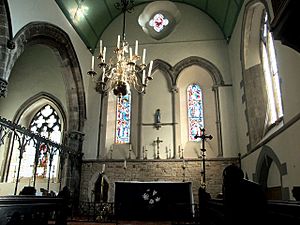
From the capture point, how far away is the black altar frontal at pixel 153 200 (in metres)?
7.57

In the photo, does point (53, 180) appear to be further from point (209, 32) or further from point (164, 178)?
point (209, 32)

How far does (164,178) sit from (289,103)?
5.15 meters

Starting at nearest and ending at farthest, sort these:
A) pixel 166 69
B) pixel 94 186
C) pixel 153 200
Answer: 1. pixel 153 200
2. pixel 94 186
3. pixel 166 69

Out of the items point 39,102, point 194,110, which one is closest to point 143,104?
point 194,110

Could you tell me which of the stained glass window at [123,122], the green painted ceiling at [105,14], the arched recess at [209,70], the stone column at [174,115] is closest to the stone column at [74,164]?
the stained glass window at [123,122]

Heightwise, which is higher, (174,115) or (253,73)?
(253,73)

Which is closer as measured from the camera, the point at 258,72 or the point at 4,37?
the point at 4,37

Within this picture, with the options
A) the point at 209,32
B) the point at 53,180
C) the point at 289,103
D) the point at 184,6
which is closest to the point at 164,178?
the point at 53,180

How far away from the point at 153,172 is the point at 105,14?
21.5 ft

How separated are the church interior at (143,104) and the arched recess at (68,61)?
4 cm

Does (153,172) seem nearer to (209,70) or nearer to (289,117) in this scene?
(209,70)

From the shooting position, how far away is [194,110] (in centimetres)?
1029

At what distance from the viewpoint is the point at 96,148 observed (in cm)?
998

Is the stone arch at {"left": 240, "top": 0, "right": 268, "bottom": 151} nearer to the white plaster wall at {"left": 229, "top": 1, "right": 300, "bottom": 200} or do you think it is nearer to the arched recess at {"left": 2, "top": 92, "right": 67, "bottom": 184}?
the white plaster wall at {"left": 229, "top": 1, "right": 300, "bottom": 200}
